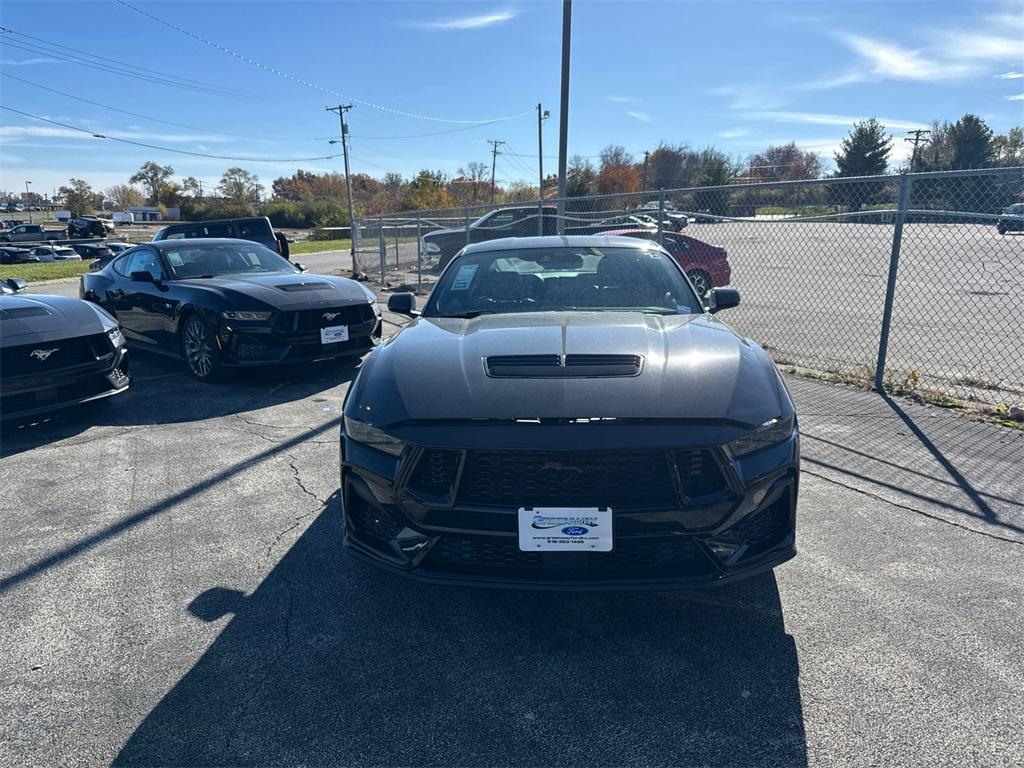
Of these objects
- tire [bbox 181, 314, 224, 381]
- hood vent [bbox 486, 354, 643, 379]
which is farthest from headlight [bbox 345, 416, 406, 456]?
tire [bbox 181, 314, 224, 381]

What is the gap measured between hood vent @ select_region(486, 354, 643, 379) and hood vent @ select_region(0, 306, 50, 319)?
4.48 m

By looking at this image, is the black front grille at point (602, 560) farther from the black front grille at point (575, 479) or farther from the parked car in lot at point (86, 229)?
the parked car in lot at point (86, 229)

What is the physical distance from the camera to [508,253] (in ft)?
13.7

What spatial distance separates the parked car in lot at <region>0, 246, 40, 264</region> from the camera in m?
31.8

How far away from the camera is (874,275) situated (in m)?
11.0

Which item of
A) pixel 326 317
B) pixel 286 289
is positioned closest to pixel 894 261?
pixel 326 317

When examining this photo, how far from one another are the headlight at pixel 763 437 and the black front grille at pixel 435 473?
98 centimetres

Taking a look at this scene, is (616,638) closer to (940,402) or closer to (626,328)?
(626,328)

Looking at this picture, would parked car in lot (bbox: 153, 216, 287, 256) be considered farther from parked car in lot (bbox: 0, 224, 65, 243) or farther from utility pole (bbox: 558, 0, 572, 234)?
parked car in lot (bbox: 0, 224, 65, 243)

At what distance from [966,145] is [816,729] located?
51.0m

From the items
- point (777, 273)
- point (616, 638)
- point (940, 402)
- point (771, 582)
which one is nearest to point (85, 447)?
point (616, 638)

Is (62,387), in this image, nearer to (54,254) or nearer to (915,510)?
(915,510)

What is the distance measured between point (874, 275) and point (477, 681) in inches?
432

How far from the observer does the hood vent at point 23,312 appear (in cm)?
518
